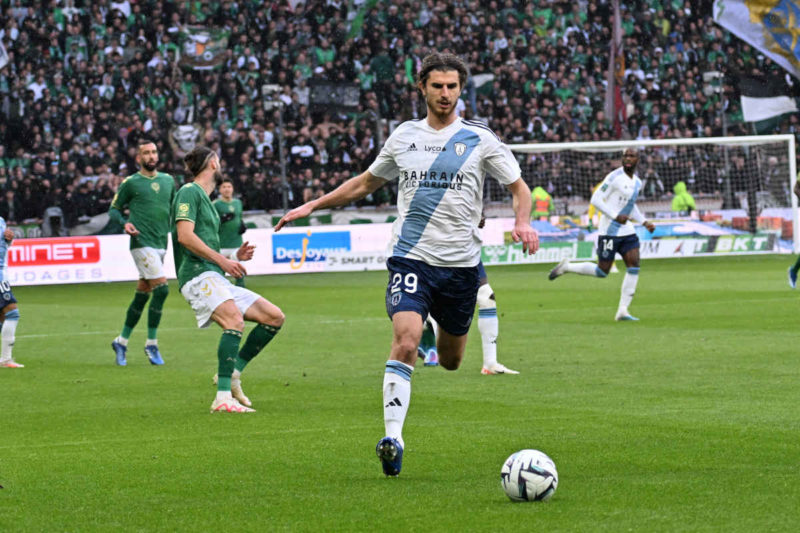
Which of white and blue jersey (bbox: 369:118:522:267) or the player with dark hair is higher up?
white and blue jersey (bbox: 369:118:522:267)

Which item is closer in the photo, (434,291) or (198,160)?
(434,291)

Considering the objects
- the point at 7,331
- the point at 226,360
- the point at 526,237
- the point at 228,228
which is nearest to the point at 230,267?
the point at 226,360

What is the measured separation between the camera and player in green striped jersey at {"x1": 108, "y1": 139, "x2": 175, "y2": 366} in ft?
44.5

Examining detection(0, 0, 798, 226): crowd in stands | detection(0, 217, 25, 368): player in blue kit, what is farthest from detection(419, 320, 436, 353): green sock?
detection(0, 0, 798, 226): crowd in stands

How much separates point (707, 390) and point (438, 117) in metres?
4.10

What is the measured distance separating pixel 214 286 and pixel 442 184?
322cm

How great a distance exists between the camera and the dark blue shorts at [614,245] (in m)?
17.4

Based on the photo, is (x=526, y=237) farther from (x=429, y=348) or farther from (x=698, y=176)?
(x=698, y=176)

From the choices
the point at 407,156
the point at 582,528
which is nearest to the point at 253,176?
the point at 407,156

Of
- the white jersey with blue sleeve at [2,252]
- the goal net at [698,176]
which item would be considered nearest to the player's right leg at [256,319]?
the white jersey with blue sleeve at [2,252]

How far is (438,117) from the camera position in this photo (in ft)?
22.9

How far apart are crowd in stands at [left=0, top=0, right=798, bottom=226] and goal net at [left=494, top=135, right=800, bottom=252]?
78.6 inches

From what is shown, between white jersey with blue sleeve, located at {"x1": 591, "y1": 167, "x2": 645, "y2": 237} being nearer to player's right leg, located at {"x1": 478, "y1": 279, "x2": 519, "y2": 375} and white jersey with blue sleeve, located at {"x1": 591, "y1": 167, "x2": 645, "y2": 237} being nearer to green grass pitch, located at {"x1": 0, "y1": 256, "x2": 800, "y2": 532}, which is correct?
green grass pitch, located at {"x1": 0, "y1": 256, "x2": 800, "y2": 532}

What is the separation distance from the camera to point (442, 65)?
22.4 ft
